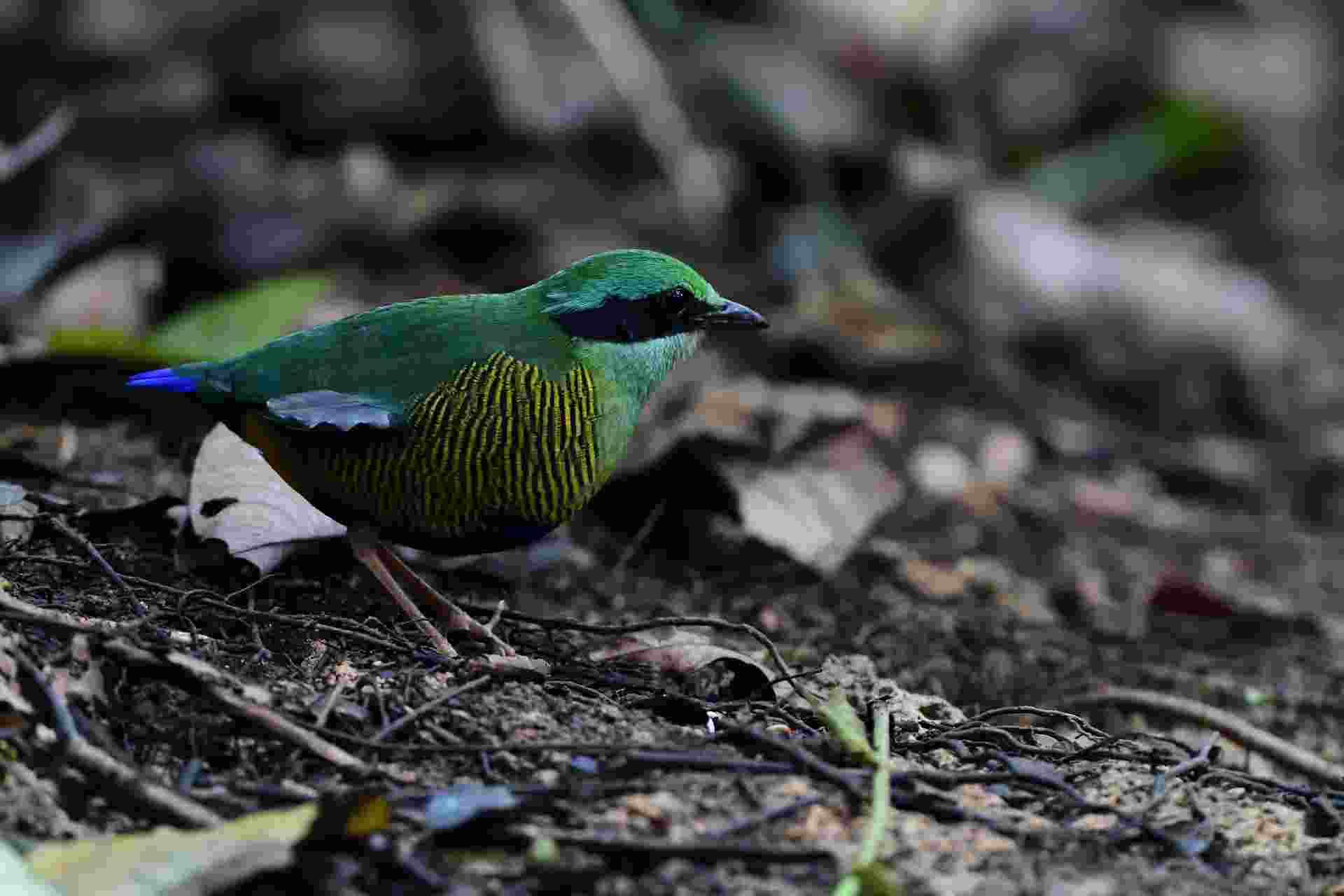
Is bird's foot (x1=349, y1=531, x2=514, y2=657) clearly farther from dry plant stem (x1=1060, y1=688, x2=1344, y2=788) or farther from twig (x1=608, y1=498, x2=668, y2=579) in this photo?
dry plant stem (x1=1060, y1=688, x2=1344, y2=788)

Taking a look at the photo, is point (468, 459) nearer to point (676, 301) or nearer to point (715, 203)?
point (676, 301)

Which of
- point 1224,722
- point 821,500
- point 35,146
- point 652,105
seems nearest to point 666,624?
point 1224,722

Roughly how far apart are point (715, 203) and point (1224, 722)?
4.38 metres

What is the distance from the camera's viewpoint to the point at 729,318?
4.01 meters

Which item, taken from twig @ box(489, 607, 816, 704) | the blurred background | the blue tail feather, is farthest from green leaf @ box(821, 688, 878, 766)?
the blurred background

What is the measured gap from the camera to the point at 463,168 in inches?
306

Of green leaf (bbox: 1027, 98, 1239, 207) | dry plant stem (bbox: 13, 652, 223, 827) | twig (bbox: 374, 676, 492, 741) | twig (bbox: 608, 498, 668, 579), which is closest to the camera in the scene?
dry plant stem (bbox: 13, 652, 223, 827)

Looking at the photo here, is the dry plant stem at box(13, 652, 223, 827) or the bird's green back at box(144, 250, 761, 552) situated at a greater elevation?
the bird's green back at box(144, 250, 761, 552)

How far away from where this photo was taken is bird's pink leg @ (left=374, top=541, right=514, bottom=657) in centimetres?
369

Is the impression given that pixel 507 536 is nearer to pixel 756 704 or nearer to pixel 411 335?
pixel 411 335

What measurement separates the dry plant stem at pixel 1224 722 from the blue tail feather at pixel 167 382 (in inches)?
96.4

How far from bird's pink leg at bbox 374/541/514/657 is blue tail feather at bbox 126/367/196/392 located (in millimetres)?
575

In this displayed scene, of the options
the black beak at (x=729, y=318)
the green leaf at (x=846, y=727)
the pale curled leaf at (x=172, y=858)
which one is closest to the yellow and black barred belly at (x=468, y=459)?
the black beak at (x=729, y=318)

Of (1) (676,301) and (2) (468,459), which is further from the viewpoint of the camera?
(1) (676,301)
